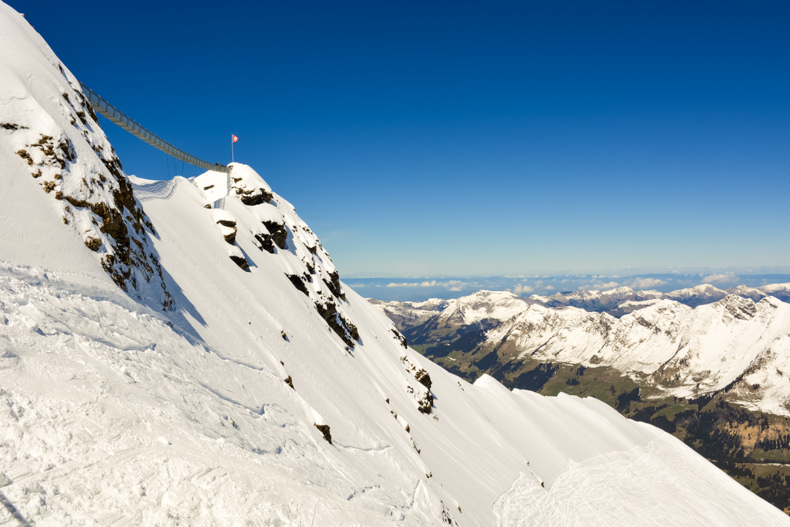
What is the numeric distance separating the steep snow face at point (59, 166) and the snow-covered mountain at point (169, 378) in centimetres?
10

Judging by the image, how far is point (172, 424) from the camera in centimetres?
1258

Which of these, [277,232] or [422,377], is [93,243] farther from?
[422,377]

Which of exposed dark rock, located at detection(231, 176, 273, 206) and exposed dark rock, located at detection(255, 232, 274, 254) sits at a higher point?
exposed dark rock, located at detection(231, 176, 273, 206)

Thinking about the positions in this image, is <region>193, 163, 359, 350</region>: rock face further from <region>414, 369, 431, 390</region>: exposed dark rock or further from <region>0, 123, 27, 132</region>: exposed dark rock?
<region>0, 123, 27, 132</region>: exposed dark rock

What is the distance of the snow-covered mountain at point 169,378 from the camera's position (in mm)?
10211

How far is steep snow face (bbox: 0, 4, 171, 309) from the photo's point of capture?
1723 cm

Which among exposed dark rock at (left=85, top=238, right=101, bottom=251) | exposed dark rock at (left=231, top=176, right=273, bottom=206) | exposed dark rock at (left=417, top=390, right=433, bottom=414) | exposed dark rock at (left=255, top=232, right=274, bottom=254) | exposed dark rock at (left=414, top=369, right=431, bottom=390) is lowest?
exposed dark rock at (left=417, top=390, right=433, bottom=414)

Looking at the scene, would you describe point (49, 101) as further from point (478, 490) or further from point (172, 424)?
point (478, 490)

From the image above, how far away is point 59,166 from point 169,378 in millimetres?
12912

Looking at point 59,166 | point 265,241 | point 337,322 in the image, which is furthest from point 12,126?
point 337,322

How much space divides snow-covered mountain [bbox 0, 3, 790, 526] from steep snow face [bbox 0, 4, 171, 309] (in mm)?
104

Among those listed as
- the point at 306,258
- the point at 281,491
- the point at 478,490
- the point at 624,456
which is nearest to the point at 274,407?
the point at 281,491

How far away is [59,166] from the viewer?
1827cm

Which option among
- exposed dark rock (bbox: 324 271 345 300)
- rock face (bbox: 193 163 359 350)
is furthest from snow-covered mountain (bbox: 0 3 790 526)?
exposed dark rock (bbox: 324 271 345 300)
